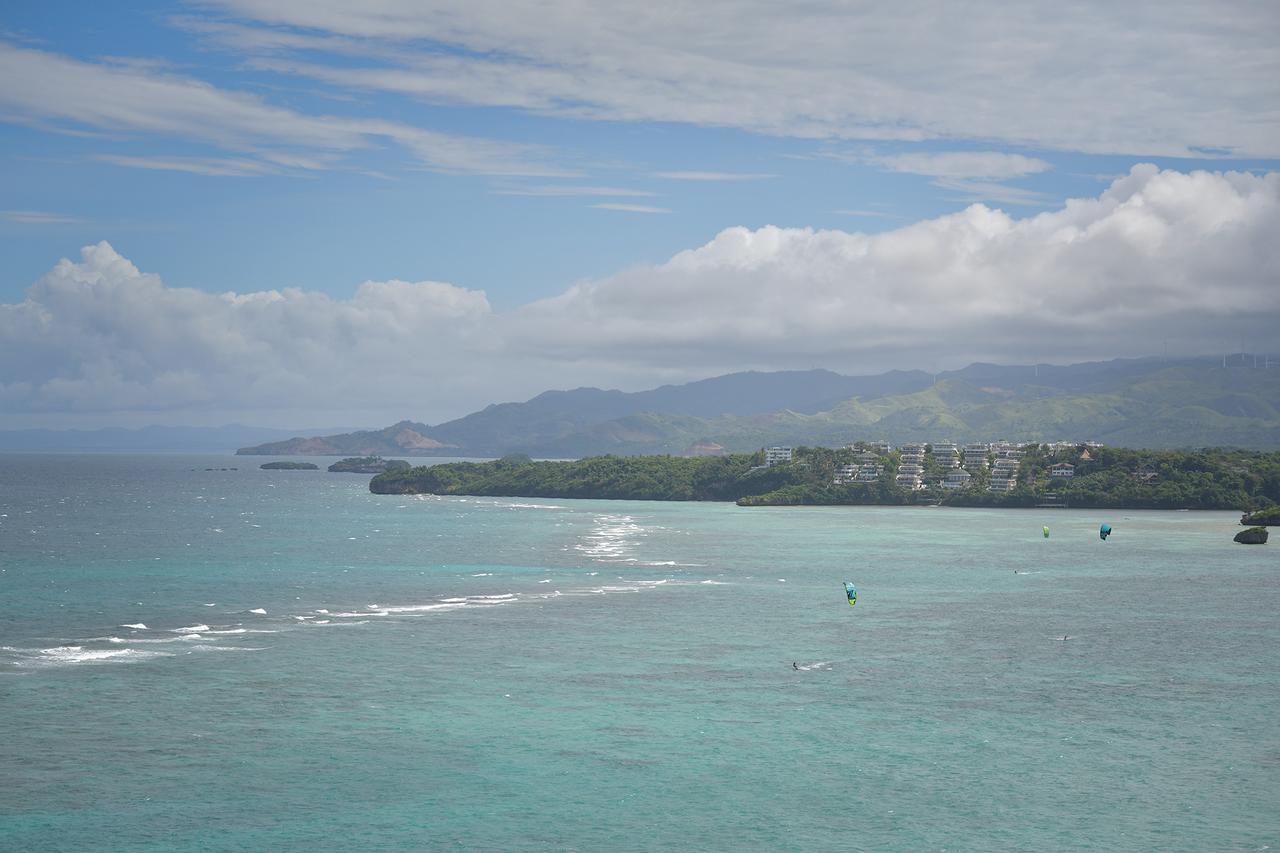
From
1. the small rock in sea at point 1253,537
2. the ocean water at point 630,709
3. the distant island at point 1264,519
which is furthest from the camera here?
the distant island at point 1264,519

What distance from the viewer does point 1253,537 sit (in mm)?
128750

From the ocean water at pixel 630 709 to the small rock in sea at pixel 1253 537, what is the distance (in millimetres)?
38563

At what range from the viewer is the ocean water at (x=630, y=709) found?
115 feet

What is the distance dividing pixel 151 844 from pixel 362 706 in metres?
14.7

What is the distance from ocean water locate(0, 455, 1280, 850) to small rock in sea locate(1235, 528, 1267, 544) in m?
38.6

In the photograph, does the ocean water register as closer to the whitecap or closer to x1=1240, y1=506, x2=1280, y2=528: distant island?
the whitecap

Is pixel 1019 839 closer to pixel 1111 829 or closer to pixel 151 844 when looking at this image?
pixel 1111 829

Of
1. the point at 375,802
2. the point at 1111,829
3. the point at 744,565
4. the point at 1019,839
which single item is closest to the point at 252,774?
the point at 375,802

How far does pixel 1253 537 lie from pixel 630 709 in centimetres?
10487

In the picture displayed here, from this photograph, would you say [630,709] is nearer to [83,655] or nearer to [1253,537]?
[83,655]

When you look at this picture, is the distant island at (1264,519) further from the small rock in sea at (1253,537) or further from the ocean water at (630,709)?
the ocean water at (630,709)

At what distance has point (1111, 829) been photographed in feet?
114

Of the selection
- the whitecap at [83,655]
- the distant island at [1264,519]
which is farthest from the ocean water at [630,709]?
the distant island at [1264,519]

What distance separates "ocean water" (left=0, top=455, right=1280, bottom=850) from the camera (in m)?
35.1
